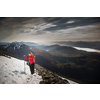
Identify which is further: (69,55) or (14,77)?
(69,55)

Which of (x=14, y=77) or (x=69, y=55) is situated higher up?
(x=69, y=55)

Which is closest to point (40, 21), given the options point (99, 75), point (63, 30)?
point (63, 30)

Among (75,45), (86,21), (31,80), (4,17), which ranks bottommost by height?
(31,80)

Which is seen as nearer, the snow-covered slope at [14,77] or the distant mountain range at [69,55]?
the snow-covered slope at [14,77]

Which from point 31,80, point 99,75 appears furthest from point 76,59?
point 31,80

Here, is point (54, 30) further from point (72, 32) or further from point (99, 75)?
point (99, 75)

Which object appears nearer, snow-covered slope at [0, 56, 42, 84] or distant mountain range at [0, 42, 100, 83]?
snow-covered slope at [0, 56, 42, 84]

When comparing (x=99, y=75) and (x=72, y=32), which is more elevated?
(x=72, y=32)

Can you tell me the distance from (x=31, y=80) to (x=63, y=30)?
4017 millimetres

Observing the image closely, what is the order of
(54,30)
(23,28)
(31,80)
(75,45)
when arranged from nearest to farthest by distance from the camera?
(31,80)
(23,28)
(54,30)
(75,45)

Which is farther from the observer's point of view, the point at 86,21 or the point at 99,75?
the point at 99,75
